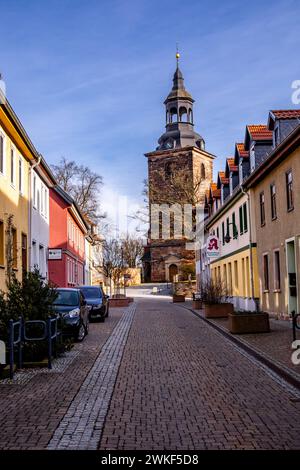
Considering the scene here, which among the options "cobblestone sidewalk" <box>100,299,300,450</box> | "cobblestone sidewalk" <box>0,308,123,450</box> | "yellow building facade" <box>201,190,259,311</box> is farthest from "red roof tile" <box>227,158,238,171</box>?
"cobblestone sidewalk" <box>0,308,123,450</box>

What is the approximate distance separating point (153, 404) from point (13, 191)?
47.7 ft

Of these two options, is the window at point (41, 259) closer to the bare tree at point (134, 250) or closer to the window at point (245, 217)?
the window at point (245, 217)

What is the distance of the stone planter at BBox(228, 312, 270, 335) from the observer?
1769 centimetres

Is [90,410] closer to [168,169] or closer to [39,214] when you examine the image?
[39,214]

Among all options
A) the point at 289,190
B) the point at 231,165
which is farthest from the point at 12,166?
the point at 231,165

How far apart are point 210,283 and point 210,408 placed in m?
18.7

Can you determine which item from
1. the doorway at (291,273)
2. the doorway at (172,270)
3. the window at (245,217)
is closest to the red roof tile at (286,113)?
the doorway at (291,273)

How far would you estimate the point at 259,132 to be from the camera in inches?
1060

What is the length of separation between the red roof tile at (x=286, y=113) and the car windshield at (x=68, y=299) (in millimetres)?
10382

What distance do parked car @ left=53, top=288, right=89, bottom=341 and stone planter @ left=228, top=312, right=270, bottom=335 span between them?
171 inches

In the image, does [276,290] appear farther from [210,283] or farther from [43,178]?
[43,178]

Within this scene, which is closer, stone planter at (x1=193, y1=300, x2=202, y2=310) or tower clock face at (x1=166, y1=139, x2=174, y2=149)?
stone planter at (x1=193, y1=300, x2=202, y2=310)

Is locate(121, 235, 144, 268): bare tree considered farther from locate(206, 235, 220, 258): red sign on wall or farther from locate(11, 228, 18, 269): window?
locate(11, 228, 18, 269): window

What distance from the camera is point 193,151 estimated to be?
273 ft
